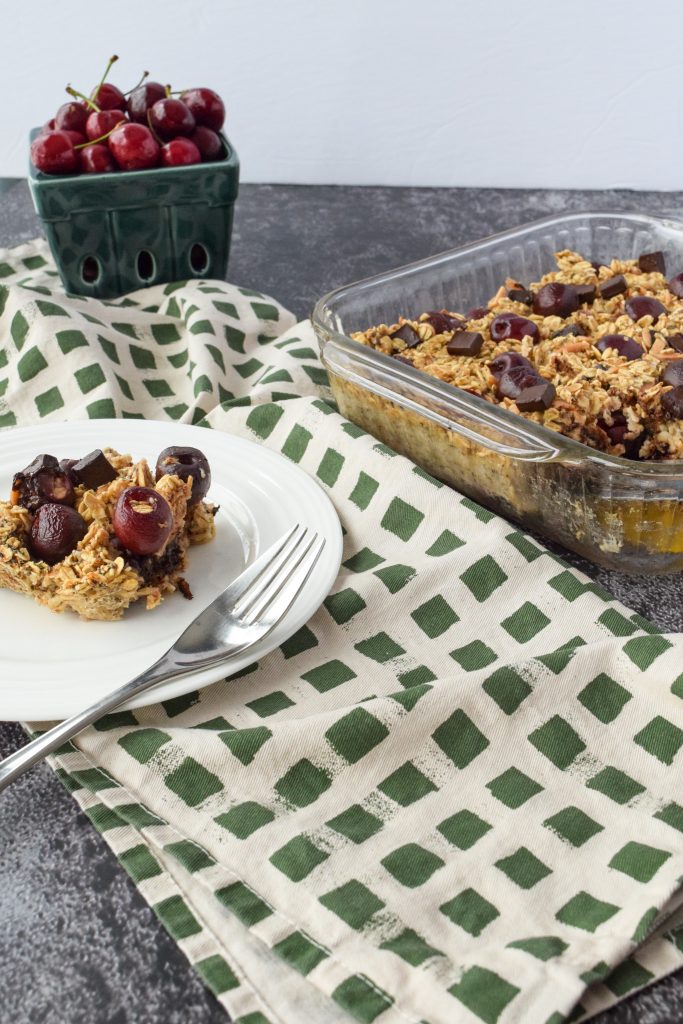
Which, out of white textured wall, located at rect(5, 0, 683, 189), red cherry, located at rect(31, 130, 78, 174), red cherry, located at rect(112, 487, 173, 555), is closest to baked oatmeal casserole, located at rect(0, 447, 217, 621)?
red cherry, located at rect(112, 487, 173, 555)

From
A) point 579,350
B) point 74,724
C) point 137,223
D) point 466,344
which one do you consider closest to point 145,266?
point 137,223

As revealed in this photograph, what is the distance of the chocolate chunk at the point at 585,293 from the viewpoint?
5.04 feet

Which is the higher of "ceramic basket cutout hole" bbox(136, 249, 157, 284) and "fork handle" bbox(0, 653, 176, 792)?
"ceramic basket cutout hole" bbox(136, 249, 157, 284)

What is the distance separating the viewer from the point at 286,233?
2229mm

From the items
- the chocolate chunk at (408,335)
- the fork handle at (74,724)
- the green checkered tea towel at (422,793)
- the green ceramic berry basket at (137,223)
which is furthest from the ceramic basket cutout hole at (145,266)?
the fork handle at (74,724)

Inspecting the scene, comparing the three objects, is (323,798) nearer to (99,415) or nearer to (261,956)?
(261,956)

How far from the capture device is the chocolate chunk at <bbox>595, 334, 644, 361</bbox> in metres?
1.35

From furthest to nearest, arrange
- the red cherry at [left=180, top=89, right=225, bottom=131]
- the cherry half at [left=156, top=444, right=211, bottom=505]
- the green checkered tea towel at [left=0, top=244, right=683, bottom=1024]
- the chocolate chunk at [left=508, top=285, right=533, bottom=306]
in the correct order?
the red cherry at [left=180, top=89, right=225, bottom=131] → the chocolate chunk at [left=508, top=285, right=533, bottom=306] → the cherry half at [left=156, top=444, right=211, bottom=505] → the green checkered tea towel at [left=0, top=244, right=683, bottom=1024]

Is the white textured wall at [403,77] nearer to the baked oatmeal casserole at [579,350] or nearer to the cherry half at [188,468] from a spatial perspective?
the baked oatmeal casserole at [579,350]

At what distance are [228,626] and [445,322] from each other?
0.68 metres

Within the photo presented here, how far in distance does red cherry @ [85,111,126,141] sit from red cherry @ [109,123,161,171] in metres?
0.02

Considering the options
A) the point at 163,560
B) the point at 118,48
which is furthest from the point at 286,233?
the point at 163,560

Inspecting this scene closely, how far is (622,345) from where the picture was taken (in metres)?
1.36

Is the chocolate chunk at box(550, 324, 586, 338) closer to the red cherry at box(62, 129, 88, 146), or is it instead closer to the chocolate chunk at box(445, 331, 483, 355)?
the chocolate chunk at box(445, 331, 483, 355)
